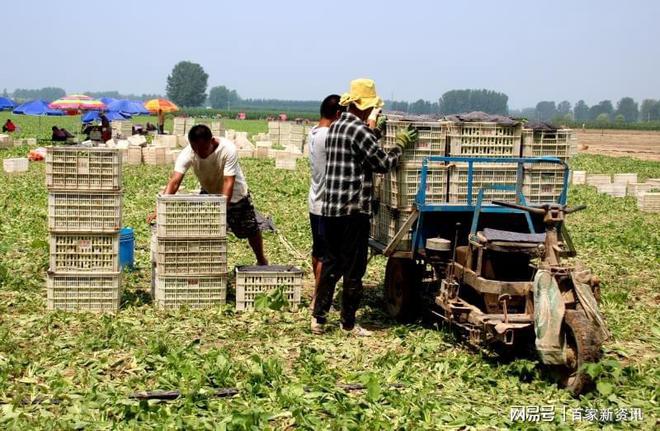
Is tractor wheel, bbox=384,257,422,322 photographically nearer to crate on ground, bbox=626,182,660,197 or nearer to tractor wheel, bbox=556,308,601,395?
tractor wheel, bbox=556,308,601,395

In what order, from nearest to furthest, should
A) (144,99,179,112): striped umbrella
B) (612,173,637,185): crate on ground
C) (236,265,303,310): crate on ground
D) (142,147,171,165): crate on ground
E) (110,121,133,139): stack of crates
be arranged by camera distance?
(236,265,303,310): crate on ground
(612,173,637,185): crate on ground
(142,147,171,165): crate on ground
(110,121,133,139): stack of crates
(144,99,179,112): striped umbrella

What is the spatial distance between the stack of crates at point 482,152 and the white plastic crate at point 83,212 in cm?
358

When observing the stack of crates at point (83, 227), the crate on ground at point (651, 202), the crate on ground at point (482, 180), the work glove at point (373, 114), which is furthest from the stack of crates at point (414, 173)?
the crate on ground at point (651, 202)

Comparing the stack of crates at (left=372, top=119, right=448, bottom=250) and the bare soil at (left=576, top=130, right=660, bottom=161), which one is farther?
the bare soil at (left=576, top=130, right=660, bottom=161)

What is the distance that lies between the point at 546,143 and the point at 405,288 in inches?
84.6

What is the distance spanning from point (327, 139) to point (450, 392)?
111 inches

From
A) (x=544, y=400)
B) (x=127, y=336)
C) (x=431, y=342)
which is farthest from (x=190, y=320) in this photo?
(x=544, y=400)

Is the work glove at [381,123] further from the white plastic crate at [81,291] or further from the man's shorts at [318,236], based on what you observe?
the white plastic crate at [81,291]

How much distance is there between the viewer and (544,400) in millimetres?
6359

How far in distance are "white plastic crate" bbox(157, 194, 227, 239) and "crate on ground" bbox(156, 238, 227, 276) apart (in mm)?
79

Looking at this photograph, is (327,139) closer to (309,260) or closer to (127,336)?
(127,336)

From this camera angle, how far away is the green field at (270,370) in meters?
5.82

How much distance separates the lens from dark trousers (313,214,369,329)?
807 centimetres

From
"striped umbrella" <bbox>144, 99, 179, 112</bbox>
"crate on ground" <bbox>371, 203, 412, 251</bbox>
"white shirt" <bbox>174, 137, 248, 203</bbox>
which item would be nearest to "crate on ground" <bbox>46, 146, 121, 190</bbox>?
"white shirt" <bbox>174, 137, 248, 203</bbox>
